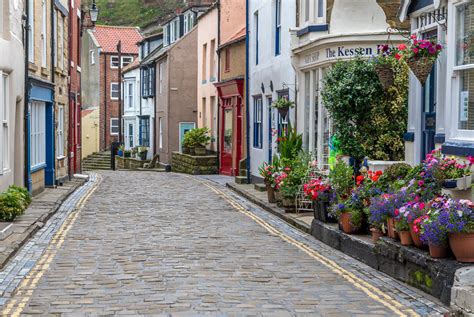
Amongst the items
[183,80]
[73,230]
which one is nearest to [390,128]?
[73,230]

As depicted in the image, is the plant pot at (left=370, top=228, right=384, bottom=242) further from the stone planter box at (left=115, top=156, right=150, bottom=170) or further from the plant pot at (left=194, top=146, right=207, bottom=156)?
the stone planter box at (left=115, top=156, right=150, bottom=170)

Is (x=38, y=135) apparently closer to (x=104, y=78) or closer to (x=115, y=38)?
(x=104, y=78)

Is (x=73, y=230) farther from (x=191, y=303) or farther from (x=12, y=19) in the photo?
(x=191, y=303)

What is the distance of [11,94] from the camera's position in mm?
17375

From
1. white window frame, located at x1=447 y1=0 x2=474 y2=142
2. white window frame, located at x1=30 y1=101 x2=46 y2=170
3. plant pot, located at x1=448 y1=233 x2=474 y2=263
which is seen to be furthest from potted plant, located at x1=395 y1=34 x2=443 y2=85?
white window frame, located at x1=30 y1=101 x2=46 y2=170

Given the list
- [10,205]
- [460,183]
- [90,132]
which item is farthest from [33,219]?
[90,132]

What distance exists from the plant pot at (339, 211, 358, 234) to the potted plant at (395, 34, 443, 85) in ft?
7.94

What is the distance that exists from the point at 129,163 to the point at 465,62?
44.6 metres

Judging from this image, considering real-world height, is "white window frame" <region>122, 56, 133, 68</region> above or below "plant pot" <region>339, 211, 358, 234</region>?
above

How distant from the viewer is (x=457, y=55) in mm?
10648

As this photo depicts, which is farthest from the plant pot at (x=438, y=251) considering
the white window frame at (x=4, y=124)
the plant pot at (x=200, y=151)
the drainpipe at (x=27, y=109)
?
the plant pot at (x=200, y=151)

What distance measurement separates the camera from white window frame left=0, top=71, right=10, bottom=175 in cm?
1590

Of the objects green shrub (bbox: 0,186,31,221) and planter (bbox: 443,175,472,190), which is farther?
green shrub (bbox: 0,186,31,221)

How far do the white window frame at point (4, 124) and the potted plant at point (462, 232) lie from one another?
9.98m
